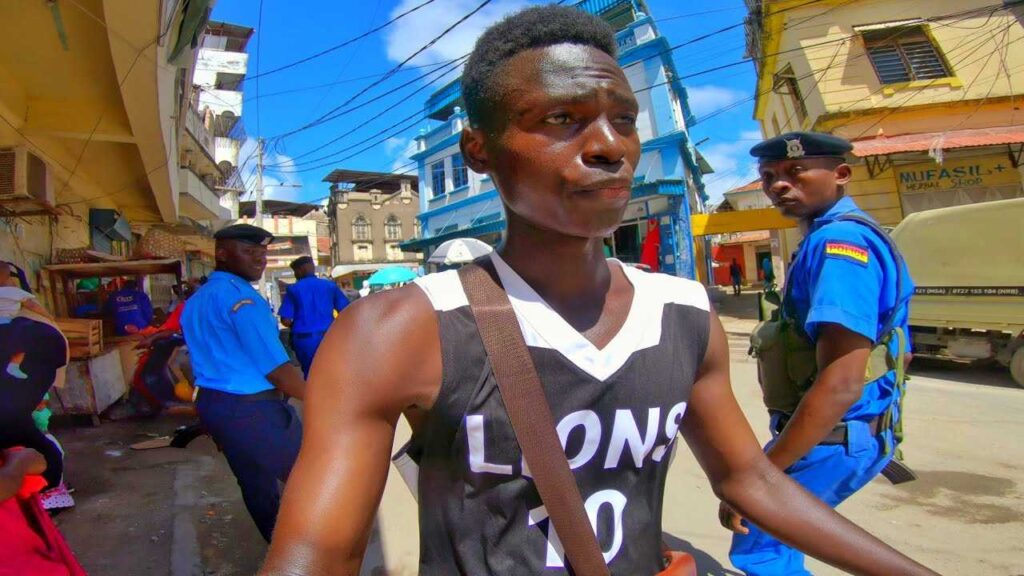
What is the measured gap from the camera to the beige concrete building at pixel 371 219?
42.6m

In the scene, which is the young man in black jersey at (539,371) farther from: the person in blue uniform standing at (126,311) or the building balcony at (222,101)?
the building balcony at (222,101)

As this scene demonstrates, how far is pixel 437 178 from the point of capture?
925 inches

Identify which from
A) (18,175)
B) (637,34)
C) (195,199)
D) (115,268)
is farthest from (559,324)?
(637,34)

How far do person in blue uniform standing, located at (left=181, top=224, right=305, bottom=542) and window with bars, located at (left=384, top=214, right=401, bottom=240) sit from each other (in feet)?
135

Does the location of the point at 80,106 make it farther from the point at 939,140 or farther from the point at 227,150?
the point at 227,150

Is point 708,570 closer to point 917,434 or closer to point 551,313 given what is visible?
point 551,313

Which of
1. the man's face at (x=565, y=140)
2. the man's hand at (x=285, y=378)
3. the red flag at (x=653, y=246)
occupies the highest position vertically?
the red flag at (x=653, y=246)

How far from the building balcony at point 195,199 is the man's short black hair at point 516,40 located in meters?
10.7

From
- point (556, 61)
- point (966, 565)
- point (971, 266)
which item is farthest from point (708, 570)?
point (971, 266)

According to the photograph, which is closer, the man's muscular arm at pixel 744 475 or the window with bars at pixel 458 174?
the man's muscular arm at pixel 744 475

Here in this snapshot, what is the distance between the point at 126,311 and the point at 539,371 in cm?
811

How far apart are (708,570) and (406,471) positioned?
98.6 inches

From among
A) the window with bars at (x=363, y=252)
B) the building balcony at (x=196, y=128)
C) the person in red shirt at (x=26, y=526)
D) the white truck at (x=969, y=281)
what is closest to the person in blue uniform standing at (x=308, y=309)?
the person in red shirt at (x=26, y=526)

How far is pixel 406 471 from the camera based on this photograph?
104cm
